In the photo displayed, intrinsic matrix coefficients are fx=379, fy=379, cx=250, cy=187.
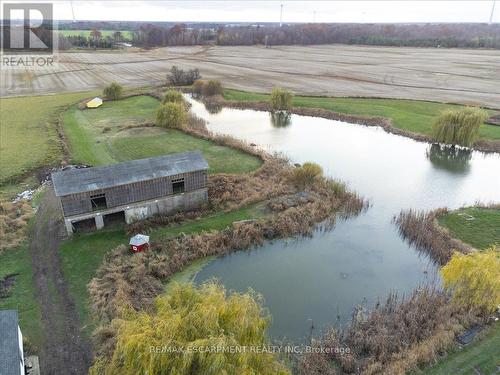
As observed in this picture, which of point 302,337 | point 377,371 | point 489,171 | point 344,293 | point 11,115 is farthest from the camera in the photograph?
point 11,115

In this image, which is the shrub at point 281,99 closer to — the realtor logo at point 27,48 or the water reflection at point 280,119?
the water reflection at point 280,119

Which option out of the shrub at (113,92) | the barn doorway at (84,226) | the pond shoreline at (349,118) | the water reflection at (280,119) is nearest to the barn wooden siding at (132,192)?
the barn doorway at (84,226)

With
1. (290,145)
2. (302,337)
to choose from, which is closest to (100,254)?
(302,337)

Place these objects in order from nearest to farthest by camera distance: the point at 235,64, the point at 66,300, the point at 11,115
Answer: the point at 66,300, the point at 11,115, the point at 235,64

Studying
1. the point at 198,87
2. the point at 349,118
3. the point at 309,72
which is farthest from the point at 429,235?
the point at 309,72

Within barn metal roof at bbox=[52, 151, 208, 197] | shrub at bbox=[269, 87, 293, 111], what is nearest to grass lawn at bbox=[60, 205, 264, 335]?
barn metal roof at bbox=[52, 151, 208, 197]

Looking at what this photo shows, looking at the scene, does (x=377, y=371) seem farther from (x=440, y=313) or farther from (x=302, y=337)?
(x=440, y=313)
